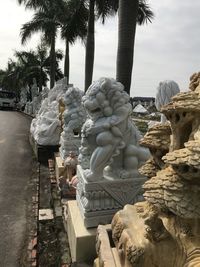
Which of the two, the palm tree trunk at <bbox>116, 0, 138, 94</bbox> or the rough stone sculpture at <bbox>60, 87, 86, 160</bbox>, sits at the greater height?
the palm tree trunk at <bbox>116, 0, 138, 94</bbox>

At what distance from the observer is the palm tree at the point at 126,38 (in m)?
4.98

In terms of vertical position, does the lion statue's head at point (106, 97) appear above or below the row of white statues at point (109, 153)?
above

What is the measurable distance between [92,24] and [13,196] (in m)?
6.25

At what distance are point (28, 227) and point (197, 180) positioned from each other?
136 inches

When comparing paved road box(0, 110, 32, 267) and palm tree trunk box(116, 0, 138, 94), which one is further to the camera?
palm tree trunk box(116, 0, 138, 94)

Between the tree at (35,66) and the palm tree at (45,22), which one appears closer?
the palm tree at (45,22)

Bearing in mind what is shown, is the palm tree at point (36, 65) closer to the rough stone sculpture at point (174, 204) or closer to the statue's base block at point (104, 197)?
the statue's base block at point (104, 197)

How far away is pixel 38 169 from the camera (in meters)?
7.47

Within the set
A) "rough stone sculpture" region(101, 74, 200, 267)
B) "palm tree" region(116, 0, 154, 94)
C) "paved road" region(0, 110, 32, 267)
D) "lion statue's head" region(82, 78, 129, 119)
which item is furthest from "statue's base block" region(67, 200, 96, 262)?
"palm tree" region(116, 0, 154, 94)

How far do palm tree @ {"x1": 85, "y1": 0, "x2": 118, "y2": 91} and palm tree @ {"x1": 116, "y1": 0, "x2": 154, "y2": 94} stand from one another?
4.10m

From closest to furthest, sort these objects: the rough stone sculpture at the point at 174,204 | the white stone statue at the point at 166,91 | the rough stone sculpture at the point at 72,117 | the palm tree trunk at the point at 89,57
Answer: the rough stone sculpture at the point at 174,204
the white stone statue at the point at 166,91
the rough stone sculpture at the point at 72,117
the palm tree trunk at the point at 89,57

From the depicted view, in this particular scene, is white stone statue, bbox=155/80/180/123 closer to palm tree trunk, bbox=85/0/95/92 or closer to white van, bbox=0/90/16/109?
palm tree trunk, bbox=85/0/95/92

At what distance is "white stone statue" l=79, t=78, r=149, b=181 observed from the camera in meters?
3.23

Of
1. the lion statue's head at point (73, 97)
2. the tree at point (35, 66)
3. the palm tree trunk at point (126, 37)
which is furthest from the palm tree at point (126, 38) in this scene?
the tree at point (35, 66)
